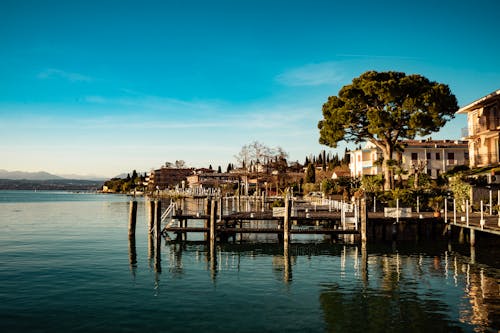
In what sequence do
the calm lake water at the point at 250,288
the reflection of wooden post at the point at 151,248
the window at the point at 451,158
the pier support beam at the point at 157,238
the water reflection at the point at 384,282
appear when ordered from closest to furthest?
1. the calm lake water at the point at 250,288
2. the water reflection at the point at 384,282
3. the pier support beam at the point at 157,238
4. the reflection of wooden post at the point at 151,248
5. the window at the point at 451,158

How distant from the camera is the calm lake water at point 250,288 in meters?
14.9

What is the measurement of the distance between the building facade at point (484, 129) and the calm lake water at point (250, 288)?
19279 millimetres

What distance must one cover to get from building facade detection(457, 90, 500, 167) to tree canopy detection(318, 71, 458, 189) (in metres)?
2.72

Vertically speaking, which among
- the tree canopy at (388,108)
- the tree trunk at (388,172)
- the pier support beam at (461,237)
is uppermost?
the tree canopy at (388,108)

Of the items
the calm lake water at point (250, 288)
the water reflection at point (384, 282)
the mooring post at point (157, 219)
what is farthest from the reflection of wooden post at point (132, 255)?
the water reflection at point (384, 282)

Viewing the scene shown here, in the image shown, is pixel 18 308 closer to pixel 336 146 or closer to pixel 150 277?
pixel 150 277

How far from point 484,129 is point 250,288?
3779 cm

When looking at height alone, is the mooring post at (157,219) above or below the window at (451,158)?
below

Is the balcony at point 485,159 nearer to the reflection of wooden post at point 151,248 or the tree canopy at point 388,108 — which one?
the tree canopy at point 388,108

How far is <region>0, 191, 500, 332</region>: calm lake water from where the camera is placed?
14891 mm

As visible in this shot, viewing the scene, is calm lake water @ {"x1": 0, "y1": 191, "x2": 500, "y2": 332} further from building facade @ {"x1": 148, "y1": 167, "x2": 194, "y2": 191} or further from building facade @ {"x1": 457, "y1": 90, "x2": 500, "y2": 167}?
building facade @ {"x1": 148, "y1": 167, "x2": 194, "y2": 191}

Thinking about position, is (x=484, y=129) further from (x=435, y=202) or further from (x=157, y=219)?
(x=157, y=219)

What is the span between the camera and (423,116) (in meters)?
46.8


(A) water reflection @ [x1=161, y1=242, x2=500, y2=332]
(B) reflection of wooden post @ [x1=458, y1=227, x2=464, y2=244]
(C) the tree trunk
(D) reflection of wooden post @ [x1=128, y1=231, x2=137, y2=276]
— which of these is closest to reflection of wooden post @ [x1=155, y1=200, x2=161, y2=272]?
(A) water reflection @ [x1=161, y1=242, x2=500, y2=332]
